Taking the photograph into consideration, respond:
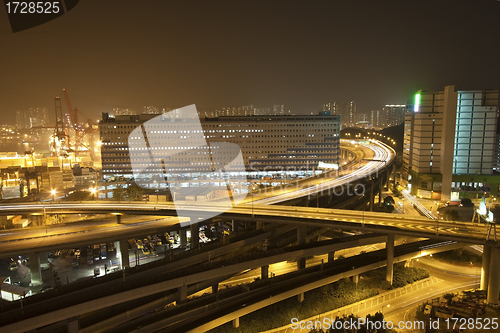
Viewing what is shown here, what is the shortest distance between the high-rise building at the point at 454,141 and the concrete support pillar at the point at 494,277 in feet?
27.3

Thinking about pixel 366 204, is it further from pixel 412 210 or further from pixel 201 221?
pixel 201 221

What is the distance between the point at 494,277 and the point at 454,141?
9.48m

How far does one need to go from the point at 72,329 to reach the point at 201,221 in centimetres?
431

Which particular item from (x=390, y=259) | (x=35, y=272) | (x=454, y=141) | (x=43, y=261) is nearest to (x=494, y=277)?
(x=390, y=259)

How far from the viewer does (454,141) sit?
Answer: 13.8 metres

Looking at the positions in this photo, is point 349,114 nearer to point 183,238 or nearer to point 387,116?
point 387,116

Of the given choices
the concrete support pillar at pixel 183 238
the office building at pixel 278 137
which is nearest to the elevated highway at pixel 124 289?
the concrete support pillar at pixel 183 238

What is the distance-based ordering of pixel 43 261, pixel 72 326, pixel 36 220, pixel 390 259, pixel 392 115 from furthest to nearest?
pixel 392 115, pixel 36 220, pixel 43 261, pixel 390 259, pixel 72 326

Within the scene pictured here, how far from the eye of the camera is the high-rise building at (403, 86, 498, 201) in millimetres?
13469

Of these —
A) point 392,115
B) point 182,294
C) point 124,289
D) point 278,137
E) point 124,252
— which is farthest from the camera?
point 392,115

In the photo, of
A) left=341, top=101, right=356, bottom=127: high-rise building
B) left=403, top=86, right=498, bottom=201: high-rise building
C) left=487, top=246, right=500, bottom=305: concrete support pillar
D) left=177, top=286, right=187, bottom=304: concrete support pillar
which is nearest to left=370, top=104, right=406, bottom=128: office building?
left=341, top=101, right=356, bottom=127: high-rise building

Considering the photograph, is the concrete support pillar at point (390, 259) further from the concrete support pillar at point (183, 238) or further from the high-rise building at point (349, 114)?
the high-rise building at point (349, 114)

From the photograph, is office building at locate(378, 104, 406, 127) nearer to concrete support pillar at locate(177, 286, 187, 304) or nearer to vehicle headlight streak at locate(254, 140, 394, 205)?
vehicle headlight streak at locate(254, 140, 394, 205)

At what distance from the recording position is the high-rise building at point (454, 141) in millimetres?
13469
